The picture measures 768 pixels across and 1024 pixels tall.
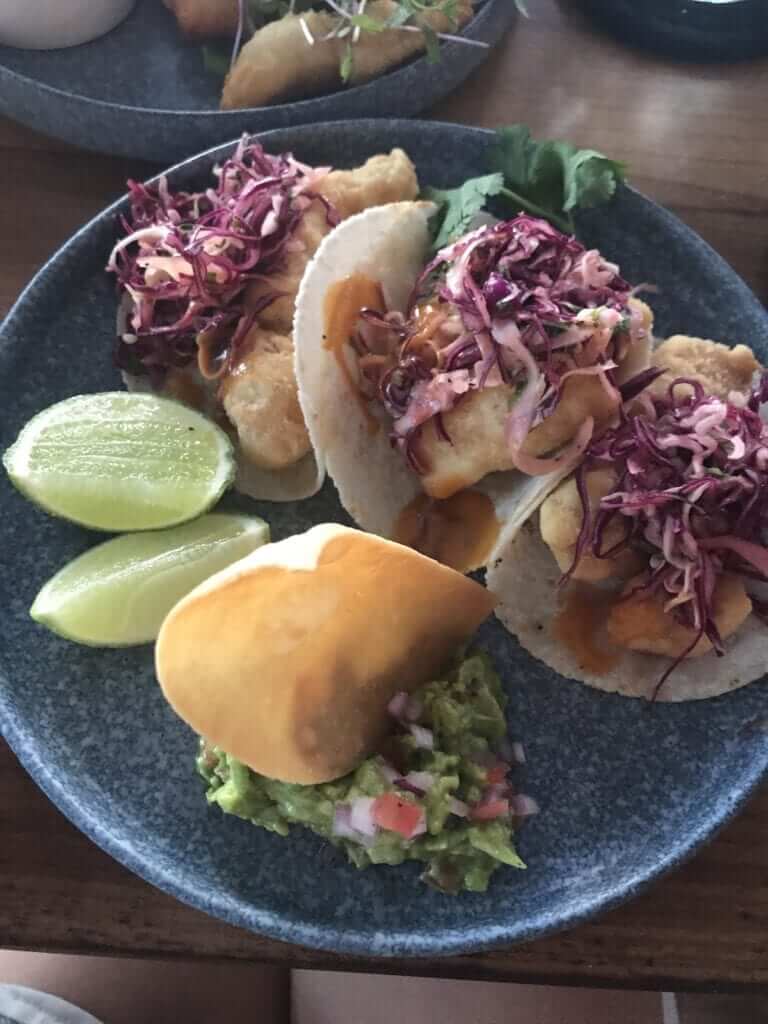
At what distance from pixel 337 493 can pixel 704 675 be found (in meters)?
0.69

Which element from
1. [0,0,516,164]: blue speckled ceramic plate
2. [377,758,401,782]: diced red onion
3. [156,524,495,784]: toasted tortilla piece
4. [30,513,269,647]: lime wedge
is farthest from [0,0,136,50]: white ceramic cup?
[377,758,401,782]: diced red onion

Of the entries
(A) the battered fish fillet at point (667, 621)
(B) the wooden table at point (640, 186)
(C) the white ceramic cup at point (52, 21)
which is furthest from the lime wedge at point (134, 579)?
(C) the white ceramic cup at point (52, 21)

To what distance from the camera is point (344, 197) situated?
183cm

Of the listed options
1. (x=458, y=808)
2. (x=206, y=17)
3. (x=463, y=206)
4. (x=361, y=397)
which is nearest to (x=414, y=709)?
(x=458, y=808)

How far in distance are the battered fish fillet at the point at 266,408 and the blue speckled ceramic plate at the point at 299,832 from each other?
0.10m

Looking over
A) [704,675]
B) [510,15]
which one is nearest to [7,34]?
[510,15]

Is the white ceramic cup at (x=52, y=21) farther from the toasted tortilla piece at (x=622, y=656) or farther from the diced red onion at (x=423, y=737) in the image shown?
the diced red onion at (x=423, y=737)

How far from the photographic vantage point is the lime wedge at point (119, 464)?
1.52m

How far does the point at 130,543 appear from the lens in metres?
1.52

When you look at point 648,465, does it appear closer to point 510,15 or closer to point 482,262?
point 482,262

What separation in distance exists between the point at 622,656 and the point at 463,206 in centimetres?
88

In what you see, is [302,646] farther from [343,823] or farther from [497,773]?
[497,773]

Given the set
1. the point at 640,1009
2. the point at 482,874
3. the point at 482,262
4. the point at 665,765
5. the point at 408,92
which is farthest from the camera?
the point at 408,92

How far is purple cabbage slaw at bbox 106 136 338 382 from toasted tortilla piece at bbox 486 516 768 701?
0.63m
